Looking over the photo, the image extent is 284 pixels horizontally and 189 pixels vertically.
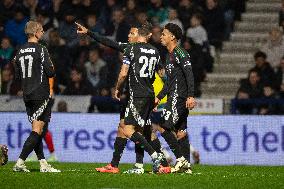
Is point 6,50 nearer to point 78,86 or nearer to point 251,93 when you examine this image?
point 78,86

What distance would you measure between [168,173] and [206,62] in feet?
27.8

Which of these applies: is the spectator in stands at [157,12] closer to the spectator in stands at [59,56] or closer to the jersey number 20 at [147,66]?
the spectator in stands at [59,56]

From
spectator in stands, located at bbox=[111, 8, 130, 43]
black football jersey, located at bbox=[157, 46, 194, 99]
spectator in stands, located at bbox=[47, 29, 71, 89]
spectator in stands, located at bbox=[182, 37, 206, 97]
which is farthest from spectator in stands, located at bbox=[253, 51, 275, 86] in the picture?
black football jersey, located at bbox=[157, 46, 194, 99]

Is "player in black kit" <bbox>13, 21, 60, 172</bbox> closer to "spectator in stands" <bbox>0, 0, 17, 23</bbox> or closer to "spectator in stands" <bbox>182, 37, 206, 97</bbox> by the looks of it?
"spectator in stands" <bbox>182, 37, 206, 97</bbox>

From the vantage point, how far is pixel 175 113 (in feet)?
48.3

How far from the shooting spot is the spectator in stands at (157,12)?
23219mm

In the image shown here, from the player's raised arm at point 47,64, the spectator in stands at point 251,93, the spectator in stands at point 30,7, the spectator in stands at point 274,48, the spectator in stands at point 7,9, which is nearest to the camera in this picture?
the player's raised arm at point 47,64

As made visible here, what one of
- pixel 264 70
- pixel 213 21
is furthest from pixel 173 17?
pixel 264 70

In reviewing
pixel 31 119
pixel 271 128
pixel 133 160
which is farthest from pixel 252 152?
pixel 31 119

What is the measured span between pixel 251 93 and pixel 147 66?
22.4 ft

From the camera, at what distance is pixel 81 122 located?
791 inches

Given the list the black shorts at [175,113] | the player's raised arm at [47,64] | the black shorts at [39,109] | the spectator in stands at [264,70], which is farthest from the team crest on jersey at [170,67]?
the spectator in stands at [264,70]

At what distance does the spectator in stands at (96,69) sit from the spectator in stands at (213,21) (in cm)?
258

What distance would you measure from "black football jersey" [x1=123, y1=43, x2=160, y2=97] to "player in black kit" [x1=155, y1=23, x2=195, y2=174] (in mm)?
351
